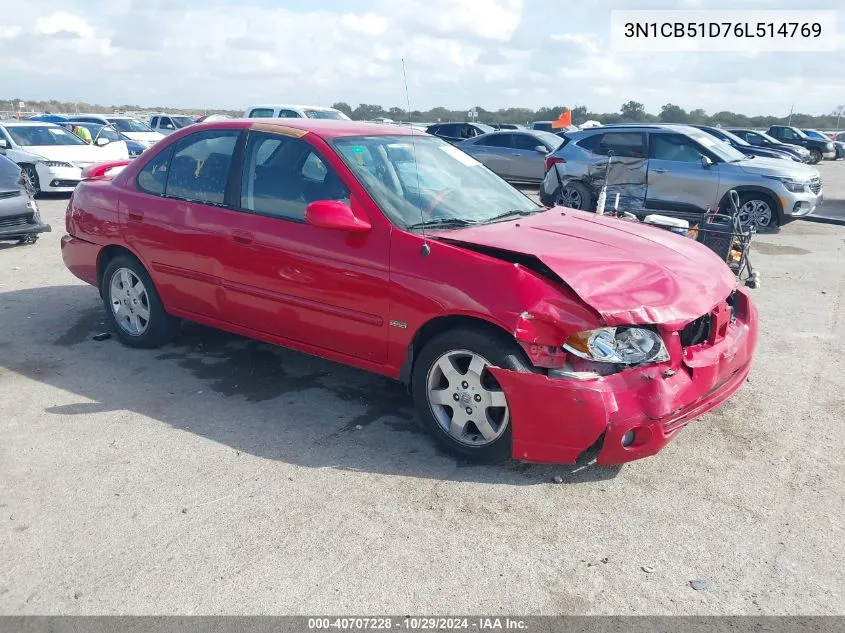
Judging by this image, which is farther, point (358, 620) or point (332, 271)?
point (332, 271)

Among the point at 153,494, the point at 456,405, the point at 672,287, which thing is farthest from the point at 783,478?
the point at 153,494

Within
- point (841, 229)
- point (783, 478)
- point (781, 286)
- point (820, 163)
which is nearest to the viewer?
point (783, 478)

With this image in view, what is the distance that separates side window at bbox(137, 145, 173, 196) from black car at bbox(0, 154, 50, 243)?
192 inches

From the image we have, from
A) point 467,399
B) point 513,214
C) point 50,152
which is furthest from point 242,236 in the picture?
point 50,152

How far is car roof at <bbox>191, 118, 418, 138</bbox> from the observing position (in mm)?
4883

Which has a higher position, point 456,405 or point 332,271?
point 332,271

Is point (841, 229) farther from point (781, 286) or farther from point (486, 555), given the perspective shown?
point (486, 555)

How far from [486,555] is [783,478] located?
178 cm

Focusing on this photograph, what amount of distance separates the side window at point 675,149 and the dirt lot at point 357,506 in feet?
23.7

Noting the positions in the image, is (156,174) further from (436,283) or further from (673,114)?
(673,114)

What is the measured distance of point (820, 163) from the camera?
33344 millimetres

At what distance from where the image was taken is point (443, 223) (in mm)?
4398

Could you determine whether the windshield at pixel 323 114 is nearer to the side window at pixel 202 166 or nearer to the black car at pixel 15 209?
the black car at pixel 15 209

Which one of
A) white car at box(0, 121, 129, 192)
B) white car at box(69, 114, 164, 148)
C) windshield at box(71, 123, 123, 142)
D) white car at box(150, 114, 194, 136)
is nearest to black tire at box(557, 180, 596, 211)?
white car at box(0, 121, 129, 192)
